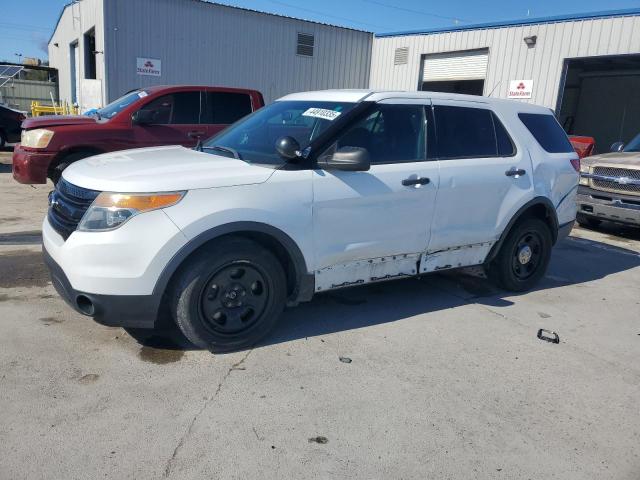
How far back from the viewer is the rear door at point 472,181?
4.55 metres

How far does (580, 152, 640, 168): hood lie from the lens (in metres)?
8.52

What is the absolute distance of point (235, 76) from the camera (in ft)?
62.4

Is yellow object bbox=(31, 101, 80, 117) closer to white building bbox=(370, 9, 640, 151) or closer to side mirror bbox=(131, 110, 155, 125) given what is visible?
white building bbox=(370, 9, 640, 151)

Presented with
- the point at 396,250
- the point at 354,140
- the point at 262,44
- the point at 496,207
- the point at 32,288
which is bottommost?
the point at 32,288

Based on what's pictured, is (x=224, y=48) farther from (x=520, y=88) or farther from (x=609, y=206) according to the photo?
(x=609, y=206)

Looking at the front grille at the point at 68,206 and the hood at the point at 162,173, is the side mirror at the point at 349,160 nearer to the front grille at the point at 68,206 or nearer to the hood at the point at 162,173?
the hood at the point at 162,173

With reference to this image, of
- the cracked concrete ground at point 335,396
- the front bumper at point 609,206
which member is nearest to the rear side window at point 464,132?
the cracked concrete ground at point 335,396

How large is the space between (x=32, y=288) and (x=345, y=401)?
10.3 feet

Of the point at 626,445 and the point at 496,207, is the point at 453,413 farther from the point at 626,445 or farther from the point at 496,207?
the point at 496,207

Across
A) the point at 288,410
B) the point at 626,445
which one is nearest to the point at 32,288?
the point at 288,410

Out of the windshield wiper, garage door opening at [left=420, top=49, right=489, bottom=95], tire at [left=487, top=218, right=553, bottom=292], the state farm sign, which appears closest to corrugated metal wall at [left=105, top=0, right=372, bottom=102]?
the state farm sign

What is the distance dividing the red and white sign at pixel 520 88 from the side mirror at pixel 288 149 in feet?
46.4

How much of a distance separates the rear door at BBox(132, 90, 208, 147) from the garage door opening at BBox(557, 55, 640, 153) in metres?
17.1

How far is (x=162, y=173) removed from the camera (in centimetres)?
347
